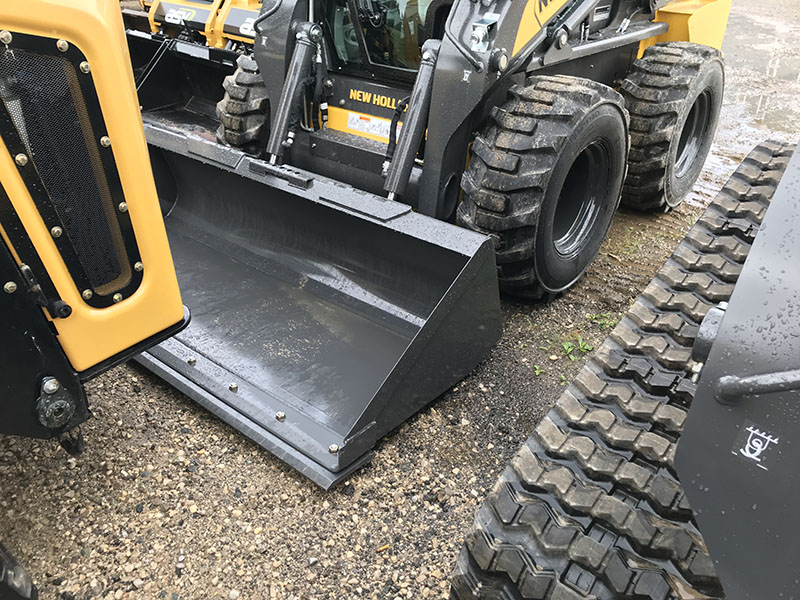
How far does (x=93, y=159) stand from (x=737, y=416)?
1516 mm

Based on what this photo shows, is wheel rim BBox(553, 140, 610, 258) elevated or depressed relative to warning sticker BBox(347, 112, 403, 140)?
depressed

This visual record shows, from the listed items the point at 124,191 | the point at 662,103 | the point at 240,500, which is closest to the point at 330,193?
the point at 124,191

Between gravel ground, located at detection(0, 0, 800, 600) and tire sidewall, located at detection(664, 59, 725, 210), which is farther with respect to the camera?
tire sidewall, located at detection(664, 59, 725, 210)

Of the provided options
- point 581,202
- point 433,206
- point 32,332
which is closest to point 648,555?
point 32,332

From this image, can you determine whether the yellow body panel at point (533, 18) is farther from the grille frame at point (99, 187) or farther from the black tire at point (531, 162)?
the grille frame at point (99, 187)

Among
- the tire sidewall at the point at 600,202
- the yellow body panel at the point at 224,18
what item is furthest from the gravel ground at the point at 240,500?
the yellow body panel at the point at 224,18

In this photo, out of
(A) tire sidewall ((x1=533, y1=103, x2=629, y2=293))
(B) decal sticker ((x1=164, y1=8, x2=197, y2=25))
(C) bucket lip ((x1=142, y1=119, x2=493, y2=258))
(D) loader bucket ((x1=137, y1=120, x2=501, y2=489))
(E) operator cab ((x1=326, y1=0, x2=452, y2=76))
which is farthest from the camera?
(B) decal sticker ((x1=164, y1=8, x2=197, y2=25))

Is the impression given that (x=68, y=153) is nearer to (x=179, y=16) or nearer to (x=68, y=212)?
(x=68, y=212)

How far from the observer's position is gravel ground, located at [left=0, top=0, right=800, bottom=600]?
206cm

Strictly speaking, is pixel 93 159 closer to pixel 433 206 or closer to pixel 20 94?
pixel 20 94

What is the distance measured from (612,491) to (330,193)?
179 cm

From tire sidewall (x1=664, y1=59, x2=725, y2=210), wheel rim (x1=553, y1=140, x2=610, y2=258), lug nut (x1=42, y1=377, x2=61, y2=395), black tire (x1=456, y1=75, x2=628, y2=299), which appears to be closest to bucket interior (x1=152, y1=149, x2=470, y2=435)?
black tire (x1=456, y1=75, x2=628, y2=299)

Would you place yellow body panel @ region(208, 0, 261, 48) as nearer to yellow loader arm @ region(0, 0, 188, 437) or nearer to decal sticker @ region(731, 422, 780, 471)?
yellow loader arm @ region(0, 0, 188, 437)

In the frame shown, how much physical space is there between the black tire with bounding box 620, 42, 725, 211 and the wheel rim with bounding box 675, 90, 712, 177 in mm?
114
